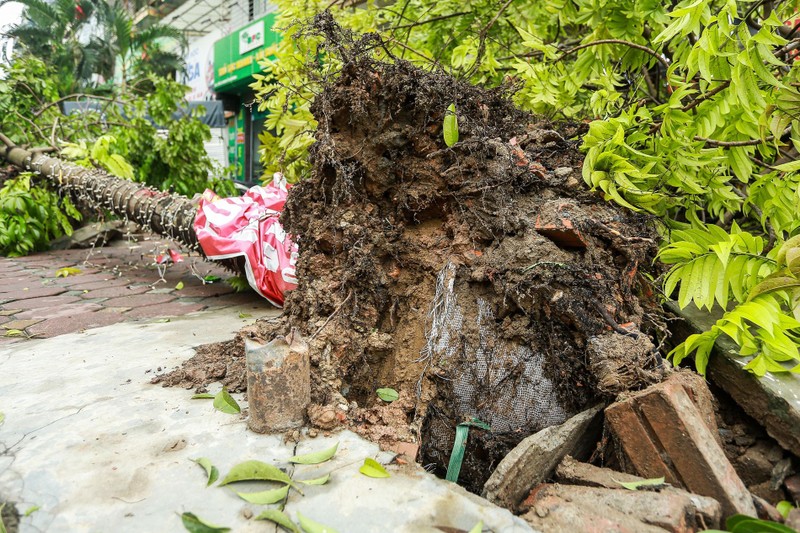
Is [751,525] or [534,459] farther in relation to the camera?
[534,459]

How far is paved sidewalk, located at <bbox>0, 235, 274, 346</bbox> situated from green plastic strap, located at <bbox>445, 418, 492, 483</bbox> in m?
2.42

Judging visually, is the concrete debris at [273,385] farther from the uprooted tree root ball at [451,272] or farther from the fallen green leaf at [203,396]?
the fallen green leaf at [203,396]

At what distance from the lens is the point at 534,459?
1660mm

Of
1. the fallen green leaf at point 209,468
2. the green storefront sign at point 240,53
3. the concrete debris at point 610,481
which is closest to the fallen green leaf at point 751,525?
the concrete debris at point 610,481

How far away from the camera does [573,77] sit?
3.01 meters

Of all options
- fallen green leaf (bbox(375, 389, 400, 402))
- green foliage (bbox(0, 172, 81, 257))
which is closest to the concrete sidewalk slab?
fallen green leaf (bbox(375, 389, 400, 402))

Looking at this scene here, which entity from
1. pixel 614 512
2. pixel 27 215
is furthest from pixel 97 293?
pixel 614 512

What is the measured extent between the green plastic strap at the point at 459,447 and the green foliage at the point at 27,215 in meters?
6.62

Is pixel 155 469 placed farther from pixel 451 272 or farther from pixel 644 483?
pixel 644 483

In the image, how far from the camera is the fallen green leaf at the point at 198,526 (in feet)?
4.25

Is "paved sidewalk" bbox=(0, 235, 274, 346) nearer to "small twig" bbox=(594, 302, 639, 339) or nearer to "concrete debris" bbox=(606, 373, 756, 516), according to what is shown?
"small twig" bbox=(594, 302, 639, 339)

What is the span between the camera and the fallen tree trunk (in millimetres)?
4727

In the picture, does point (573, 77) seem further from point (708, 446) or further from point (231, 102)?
point (231, 102)

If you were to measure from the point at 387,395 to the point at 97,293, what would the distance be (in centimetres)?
363
